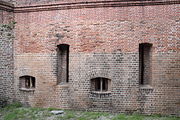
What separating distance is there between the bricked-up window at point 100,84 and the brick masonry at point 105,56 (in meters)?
0.21

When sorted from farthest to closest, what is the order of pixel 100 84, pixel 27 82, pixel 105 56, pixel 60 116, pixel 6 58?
1. pixel 27 82
2. pixel 6 58
3. pixel 100 84
4. pixel 105 56
5. pixel 60 116

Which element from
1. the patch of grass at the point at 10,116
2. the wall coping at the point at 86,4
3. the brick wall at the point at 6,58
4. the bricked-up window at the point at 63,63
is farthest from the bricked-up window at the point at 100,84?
the brick wall at the point at 6,58

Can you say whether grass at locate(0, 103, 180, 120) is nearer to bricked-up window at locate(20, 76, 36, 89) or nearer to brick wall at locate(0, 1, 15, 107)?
brick wall at locate(0, 1, 15, 107)

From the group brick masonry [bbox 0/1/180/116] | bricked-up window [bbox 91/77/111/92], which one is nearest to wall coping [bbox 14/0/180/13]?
brick masonry [bbox 0/1/180/116]

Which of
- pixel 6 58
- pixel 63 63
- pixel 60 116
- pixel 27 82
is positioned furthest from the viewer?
pixel 27 82

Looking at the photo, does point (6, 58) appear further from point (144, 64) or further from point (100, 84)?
point (144, 64)

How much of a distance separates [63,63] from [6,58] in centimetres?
260

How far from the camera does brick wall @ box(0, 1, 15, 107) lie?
9.42 meters

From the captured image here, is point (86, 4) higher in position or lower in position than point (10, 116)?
higher

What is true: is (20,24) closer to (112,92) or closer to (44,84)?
(44,84)

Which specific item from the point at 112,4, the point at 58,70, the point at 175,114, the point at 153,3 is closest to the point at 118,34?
the point at 112,4

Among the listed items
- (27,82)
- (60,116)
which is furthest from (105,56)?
(27,82)

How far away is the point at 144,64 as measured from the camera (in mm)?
8766

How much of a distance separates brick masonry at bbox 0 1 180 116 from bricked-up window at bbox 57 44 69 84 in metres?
0.24
